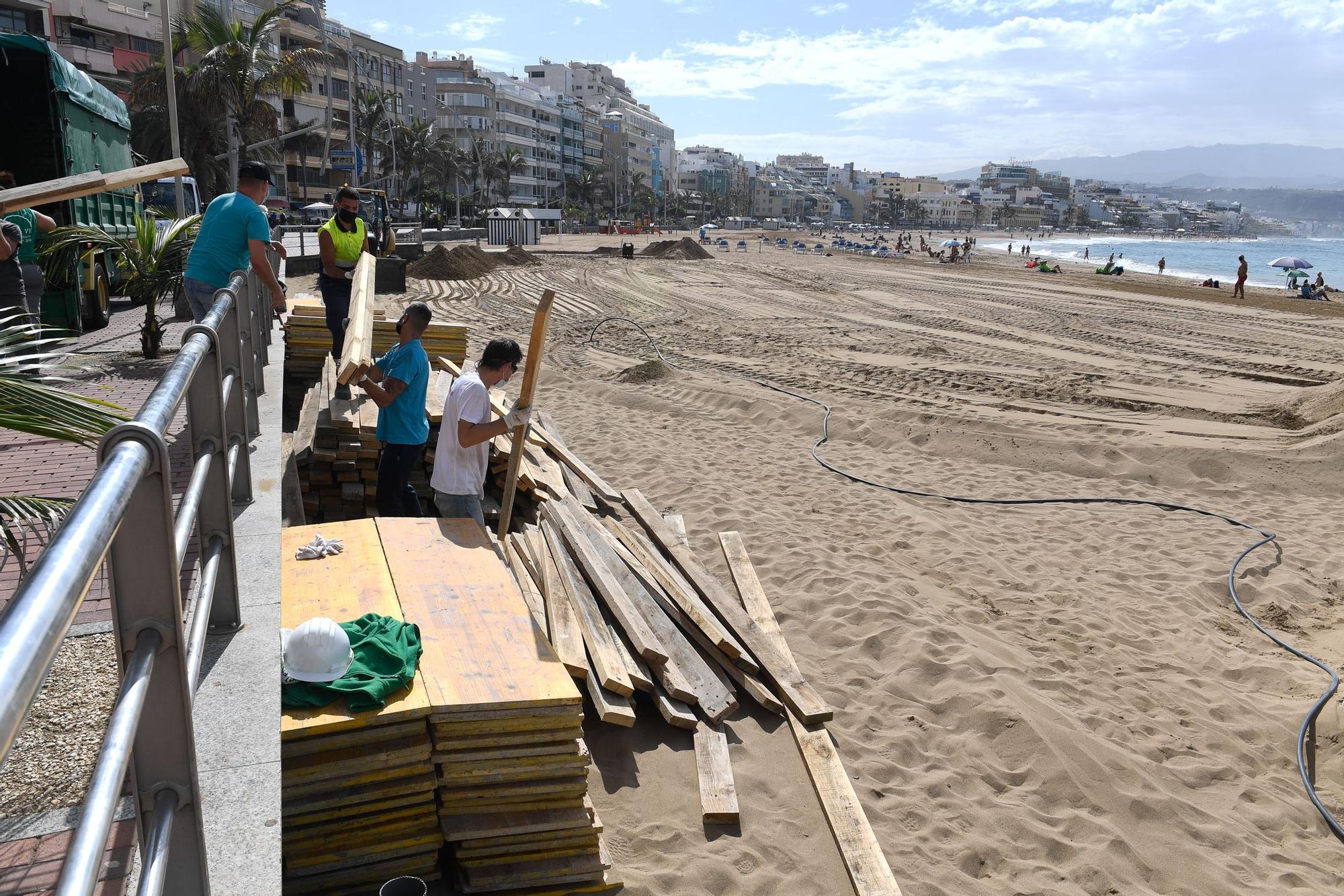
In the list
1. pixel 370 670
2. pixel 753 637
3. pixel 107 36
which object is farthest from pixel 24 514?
pixel 107 36

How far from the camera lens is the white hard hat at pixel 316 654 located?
3.22 metres

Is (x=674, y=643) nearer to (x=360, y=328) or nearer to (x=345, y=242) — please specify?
(x=360, y=328)

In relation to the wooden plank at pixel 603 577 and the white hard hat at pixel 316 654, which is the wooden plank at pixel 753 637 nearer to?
the wooden plank at pixel 603 577

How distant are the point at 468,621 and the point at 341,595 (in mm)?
599

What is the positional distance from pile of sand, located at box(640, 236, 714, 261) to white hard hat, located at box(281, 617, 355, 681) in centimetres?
4367

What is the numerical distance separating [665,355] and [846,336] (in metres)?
5.33

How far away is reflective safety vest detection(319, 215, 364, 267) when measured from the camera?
784 centimetres

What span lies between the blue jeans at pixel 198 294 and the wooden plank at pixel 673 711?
4.27 metres

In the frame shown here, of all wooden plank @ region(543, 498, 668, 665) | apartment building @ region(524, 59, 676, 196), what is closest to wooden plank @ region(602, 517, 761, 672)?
wooden plank @ region(543, 498, 668, 665)

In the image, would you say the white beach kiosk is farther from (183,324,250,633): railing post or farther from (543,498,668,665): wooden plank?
(183,324,250,633): railing post

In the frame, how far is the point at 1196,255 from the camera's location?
121312mm

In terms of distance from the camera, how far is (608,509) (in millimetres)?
7590

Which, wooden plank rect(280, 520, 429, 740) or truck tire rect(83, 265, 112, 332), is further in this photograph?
truck tire rect(83, 265, 112, 332)

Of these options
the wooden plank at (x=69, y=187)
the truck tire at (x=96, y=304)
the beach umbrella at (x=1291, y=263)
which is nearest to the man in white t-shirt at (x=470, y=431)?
the wooden plank at (x=69, y=187)
